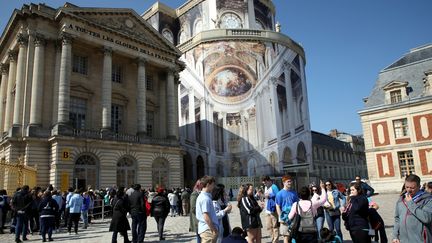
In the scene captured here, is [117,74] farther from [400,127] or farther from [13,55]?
[400,127]

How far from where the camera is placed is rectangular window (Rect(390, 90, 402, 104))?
28.0 metres

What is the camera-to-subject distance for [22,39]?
24.6 m

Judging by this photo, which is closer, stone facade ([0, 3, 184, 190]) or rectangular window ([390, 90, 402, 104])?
stone facade ([0, 3, 184, 190])

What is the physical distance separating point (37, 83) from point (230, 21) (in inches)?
1049

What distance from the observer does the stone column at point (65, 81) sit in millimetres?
23469

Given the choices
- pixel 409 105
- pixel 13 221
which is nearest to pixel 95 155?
pixel 13 221

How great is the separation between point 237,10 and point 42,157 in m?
31.1

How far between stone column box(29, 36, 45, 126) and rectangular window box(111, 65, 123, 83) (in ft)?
20.4

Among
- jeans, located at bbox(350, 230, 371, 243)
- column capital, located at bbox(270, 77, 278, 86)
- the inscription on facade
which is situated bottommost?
jeans, located at bbox(350, 230, 371, 243)

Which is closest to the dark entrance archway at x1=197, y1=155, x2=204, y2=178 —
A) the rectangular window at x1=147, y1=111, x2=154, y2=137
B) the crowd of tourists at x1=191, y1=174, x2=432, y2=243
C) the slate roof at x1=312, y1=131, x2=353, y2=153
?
the rectangular window at x1=147, y1=111, x2=154, y2=137

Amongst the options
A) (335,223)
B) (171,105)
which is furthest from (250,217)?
(171,105)

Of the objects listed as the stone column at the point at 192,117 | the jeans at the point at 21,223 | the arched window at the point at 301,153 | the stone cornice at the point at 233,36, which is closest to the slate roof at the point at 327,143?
the arched window at the point at 301,153

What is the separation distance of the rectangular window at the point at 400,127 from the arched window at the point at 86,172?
2456 centimetres

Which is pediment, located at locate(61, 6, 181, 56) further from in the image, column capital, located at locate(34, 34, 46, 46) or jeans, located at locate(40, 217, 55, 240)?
jeans, located at locate(40, 217, 55, 240)
